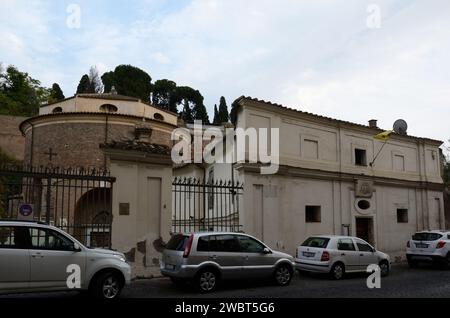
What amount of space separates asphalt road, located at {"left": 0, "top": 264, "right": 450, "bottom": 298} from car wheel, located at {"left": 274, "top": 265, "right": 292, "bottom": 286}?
0.75 ft

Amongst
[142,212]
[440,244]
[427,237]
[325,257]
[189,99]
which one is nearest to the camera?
[142,212]

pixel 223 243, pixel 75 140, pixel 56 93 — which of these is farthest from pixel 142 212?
pixel 56 93

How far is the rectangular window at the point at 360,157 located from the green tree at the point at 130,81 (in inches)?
2158

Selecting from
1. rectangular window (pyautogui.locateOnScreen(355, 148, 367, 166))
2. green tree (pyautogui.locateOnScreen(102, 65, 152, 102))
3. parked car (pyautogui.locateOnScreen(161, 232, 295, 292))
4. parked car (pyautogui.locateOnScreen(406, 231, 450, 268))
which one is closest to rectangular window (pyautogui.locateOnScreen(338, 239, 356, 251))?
parked car (pyautogui.locateOnScreen(161, 232, 295, 292))

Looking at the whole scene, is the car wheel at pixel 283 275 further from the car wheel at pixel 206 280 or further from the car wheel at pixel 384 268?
the car wheel at pixel 384 268

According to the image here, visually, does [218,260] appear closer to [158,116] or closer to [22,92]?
[158,116]

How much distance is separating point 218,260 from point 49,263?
4246 mm

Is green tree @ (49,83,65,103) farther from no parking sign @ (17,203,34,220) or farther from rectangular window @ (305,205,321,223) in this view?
no parking sign @ (17,203,34,220)

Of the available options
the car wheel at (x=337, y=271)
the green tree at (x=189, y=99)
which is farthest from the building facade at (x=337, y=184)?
the green tree at (x=189, y=99)

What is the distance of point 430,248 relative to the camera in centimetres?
1734

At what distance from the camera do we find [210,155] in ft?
78.0
